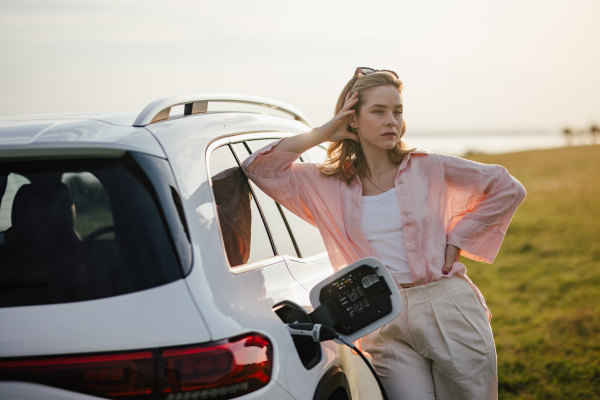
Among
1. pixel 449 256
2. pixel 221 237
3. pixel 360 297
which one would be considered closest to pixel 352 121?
pixel 449 256

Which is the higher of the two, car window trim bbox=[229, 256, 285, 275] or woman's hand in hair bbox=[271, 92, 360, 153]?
woman's hand in hair bbox=[271, 92, 360, 153]

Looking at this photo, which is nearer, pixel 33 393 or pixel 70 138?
pixel 33 393

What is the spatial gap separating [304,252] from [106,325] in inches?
54.3

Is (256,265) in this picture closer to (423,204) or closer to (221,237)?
(221,237)

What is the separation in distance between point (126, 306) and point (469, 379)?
1.69 m

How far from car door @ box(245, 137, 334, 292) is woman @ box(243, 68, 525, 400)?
0.08 m

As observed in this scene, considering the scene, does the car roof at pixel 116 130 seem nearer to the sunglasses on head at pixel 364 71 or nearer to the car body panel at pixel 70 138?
the car body panel at pixel 70 138

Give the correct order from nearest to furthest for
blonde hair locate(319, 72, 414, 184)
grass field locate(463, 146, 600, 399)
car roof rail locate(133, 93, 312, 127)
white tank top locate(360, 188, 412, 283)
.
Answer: car roof rail locate(133, 93, 312, 127)
white tank top locate(360, 188, 412, 283)
blonde hair locate(319, 72, 414, 184)
grass field locate(463, 146, 600, 399)

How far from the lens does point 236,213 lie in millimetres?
2295

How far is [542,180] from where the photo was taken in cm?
1997

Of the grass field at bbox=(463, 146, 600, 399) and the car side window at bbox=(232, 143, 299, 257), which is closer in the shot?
the car side window at bbox=(232, 143, 299, 257)

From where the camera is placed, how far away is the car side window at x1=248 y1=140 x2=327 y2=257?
9.13 ft

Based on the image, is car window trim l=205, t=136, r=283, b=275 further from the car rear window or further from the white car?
the car rear window

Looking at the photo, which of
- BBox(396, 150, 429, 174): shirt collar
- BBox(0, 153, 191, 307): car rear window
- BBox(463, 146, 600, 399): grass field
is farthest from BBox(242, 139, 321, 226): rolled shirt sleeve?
BBox(463, 146, 600, 399): grass field
